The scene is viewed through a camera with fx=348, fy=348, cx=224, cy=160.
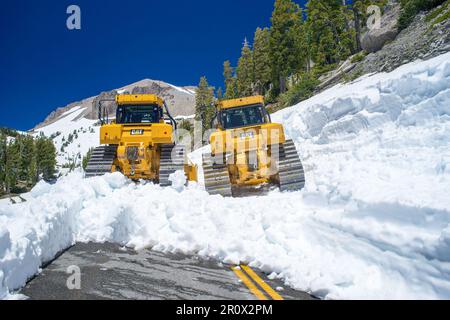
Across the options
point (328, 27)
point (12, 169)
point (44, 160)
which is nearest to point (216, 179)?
point (328, 27)

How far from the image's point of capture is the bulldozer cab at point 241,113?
12383 mm

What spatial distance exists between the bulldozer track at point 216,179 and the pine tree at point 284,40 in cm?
3204

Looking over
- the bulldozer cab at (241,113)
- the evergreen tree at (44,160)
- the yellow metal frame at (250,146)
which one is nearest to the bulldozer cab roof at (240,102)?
the bulldozer cab at (241,113)

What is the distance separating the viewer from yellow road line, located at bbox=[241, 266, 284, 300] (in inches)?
168

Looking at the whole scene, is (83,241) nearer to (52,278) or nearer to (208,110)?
(52,278)

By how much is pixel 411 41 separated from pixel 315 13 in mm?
24273

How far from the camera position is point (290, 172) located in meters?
10.6

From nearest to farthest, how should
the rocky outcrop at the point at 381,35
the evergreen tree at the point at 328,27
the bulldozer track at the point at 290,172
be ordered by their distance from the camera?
the bulldozer track at the point at 290,172, the rocky outcrop at the point at 381,35, the evergreen tree at the point at 328,27

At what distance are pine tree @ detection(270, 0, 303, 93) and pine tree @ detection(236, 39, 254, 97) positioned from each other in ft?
47.5

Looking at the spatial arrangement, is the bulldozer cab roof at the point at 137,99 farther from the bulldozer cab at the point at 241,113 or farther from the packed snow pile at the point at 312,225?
the packed snow pile at the point at 312,225

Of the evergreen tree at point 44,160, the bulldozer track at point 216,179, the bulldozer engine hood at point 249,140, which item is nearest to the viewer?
the bulldozer track at point 216,179

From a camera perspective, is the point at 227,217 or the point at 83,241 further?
the point at 227,217

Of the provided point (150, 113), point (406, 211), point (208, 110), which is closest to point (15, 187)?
point (208, 110)
